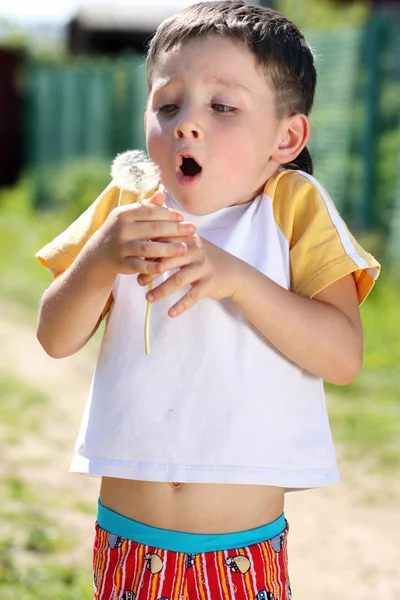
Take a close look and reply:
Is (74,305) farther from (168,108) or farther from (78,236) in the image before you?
(168,108)

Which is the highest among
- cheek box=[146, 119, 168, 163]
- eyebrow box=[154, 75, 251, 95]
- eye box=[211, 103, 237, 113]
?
eyebrow box=[154, 75, 251, 95]

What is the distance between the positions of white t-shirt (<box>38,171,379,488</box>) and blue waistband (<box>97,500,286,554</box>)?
0.38ft

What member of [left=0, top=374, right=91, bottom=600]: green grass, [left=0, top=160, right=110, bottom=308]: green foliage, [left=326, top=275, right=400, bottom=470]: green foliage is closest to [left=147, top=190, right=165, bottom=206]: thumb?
[left=0, top=374, right=91, bottom=600]: green grass

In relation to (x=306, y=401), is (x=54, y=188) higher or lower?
higher

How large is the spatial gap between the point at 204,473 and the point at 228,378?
0.18m

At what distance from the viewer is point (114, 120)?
1399 centimetres

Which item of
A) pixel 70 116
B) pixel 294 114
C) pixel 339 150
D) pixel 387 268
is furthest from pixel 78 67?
pixel 294 114

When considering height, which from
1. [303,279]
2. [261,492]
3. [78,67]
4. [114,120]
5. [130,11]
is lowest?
[261,492]

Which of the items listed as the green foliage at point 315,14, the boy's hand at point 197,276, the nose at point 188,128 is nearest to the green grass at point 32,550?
the boy's hand at point 197,276

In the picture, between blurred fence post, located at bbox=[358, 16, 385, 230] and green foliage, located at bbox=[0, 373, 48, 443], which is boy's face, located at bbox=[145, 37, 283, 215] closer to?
green foliage, located at bbox=[0, 373, 48, 443]

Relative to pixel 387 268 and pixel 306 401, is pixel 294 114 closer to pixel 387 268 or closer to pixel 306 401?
pixel 306 401

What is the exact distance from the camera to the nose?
1.76m

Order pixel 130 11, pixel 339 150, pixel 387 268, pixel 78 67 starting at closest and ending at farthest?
pixel 387 268 → pixel 339 150 → pixel 78 67 → pixel 130 11

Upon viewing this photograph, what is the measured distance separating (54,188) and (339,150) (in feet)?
23.2
